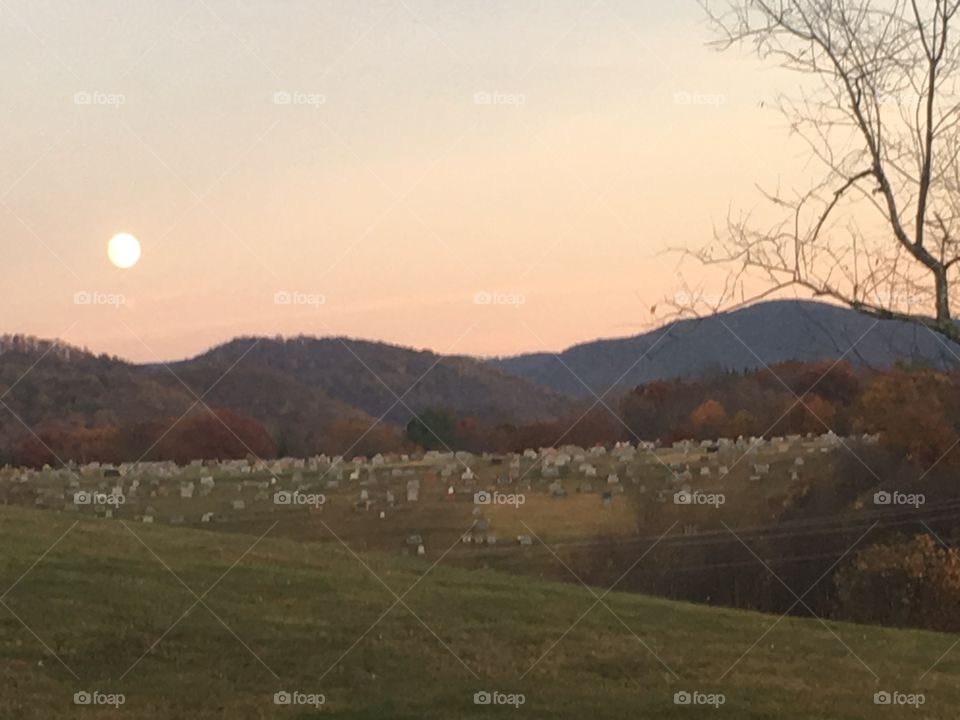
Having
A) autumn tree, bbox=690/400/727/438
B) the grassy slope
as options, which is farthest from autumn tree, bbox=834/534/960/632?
autumn tree, bbox=690/400/727/438

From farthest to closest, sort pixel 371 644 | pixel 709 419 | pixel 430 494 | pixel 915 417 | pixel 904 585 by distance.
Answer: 1. pixel 709 419
2. pixel 915 417
3. pixel 430 494
4. pixel 904 585
5. pixel 371 644

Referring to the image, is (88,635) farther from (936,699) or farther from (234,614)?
(936,699)

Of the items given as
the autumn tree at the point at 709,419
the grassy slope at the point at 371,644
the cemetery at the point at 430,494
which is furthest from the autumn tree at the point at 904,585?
the autumn tree at the point at 709,419

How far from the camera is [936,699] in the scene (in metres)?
17.8

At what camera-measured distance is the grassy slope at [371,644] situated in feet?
50.9

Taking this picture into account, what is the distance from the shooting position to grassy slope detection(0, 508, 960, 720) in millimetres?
15500

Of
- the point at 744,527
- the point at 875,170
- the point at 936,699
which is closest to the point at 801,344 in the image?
the point at 875,170

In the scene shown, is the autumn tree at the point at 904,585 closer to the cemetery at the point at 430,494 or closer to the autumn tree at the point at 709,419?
the cemetery at the point at 430,494

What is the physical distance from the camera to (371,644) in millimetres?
18547

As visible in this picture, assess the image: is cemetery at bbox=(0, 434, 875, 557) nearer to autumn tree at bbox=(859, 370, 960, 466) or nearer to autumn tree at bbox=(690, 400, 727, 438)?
autumn tree at bbox=(859, 370, 960, 466)

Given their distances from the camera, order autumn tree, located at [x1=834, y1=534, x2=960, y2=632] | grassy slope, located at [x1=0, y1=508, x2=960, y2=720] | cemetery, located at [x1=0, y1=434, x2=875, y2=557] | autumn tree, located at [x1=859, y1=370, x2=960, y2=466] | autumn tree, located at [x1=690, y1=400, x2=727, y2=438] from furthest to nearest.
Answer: autumn tree, located at [x1=690, y1=400, x2=727, y2=438] → autumn tree, located at [x1=859, y1=370, x2=960, y2=466] → cemetery, located at [x1=0, y1=434, x2=875, y2=557] → autumn tree, located at [x1=834, y1=534, x2=960, y2=632] → grassy slope, located at [x1=0, y1=508, x2=960, y2=720]

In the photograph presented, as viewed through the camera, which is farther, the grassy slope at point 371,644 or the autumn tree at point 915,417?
the autumn tree at point 915,417

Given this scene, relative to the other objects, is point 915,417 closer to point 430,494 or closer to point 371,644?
point 430,494

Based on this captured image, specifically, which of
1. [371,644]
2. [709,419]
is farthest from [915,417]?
[371,644]
